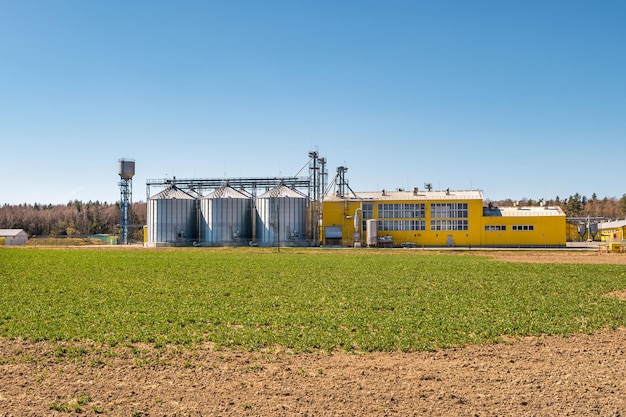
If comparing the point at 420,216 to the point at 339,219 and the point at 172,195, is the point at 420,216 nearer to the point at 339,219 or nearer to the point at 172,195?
the point at 339,219

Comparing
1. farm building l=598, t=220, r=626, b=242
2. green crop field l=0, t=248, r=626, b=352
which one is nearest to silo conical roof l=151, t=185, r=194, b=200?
green crop field l=0, t=248, r=626, b=352

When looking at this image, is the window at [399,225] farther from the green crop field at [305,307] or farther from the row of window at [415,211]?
the green crop field at [305,307]

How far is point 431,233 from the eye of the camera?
84.1 meters

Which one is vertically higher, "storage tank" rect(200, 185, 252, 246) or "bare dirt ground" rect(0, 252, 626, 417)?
"storage tank" rect(200, 185, 252, 246)

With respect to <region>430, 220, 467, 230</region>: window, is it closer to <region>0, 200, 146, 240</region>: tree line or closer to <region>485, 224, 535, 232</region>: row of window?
<region>485, 224, 535, 232</region>: row of window

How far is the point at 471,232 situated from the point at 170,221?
45.4 meters

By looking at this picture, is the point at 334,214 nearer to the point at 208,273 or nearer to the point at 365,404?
the point at 208,273

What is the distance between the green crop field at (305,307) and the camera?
16.2m

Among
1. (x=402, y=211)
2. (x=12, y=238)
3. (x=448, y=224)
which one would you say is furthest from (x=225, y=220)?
(x=12, y=238)

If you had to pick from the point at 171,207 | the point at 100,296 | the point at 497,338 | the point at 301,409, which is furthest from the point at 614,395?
the point at 171,207

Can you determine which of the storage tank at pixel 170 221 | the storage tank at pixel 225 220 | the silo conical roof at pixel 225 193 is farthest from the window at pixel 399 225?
the storage tank at pixel 170 221

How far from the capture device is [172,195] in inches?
3610

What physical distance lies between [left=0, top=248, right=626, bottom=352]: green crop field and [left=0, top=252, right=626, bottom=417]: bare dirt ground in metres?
1.26

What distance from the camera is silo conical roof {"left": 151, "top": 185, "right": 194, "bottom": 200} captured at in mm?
90488
